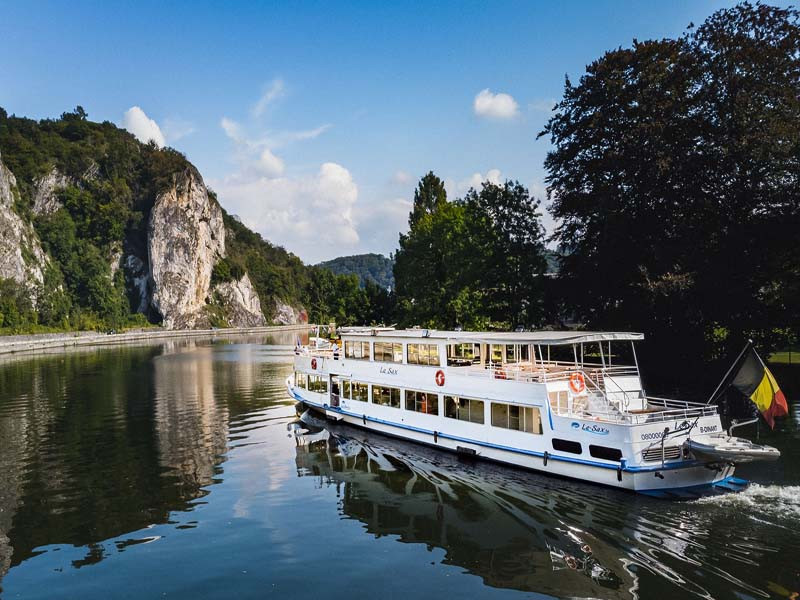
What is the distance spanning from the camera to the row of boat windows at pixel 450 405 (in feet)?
80.1

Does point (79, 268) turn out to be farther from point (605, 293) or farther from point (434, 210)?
point (605, 293)

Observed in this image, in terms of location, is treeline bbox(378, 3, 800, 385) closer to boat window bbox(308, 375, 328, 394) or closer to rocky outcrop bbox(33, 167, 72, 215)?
boat window bbox(308, 375, 328, 394)

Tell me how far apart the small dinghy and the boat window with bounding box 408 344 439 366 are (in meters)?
12.3

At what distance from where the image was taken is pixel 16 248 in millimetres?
146000

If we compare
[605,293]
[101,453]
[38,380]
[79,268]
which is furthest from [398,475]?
[79,268]

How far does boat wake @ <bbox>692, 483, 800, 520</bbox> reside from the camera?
1884 cm

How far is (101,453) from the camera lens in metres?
29.1

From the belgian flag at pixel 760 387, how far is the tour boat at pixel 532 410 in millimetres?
1558

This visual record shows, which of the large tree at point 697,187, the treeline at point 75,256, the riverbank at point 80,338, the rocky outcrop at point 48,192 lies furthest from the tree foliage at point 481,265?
the rocky outcrop at point 48,192

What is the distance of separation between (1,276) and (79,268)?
129 ft

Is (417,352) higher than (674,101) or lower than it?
lower

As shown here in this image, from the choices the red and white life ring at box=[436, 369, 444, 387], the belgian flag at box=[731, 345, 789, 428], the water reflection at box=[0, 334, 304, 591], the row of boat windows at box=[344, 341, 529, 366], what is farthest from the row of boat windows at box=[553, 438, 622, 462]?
the water reflection at box=[0, 334, 304, 591]

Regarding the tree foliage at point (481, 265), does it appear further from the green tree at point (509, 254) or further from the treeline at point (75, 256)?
the treeline at point (75, 256)

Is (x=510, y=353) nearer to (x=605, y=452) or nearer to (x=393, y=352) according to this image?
(x=393, y=352)
